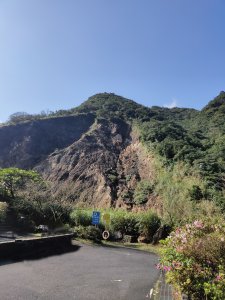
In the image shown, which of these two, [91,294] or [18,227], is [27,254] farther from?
[18,227]

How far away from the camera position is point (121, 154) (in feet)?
148

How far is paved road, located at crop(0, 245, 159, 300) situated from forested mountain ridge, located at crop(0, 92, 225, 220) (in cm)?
1195

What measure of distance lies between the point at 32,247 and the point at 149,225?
971 centimetres

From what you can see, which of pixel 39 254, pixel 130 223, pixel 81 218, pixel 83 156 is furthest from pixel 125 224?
pixel 83 156

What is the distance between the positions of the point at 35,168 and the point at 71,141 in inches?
309

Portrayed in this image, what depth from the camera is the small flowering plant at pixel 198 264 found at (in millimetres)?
5883

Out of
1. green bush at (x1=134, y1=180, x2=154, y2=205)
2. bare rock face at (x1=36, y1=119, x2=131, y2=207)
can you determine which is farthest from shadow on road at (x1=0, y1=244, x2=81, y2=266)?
bare rock face at (x1=36, y1=119, x2=131, y2=207)

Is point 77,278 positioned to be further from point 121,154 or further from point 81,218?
point 121,154

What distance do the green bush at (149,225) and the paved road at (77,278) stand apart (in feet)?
25.6

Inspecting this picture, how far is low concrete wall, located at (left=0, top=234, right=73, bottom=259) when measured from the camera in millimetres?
12352

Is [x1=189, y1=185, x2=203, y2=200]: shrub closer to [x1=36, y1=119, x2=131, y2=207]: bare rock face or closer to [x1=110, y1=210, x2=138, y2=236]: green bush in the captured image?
[x1=110, y1=210, x2=138, y2=236]: green bush

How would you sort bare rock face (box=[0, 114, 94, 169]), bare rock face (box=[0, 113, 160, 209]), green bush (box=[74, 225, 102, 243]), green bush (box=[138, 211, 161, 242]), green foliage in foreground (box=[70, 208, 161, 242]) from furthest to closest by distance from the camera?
1. bare rock face (box=[0, 114, 94, 169])
2. bare rock face (box=[0, 113, 160, 209])
3. green foliage in foreground (box=[70, 208, 161, 242])
4. green bush (box=[138, 211, 161, 242])
5. green bush (box=[74, 225, 102, 243])

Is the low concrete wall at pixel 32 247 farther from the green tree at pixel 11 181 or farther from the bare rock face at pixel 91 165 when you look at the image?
the bare rock face at pixel 91 165

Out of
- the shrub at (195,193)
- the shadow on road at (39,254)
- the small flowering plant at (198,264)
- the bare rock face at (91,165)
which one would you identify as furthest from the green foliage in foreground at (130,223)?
the small flowering plant at (198,264)
